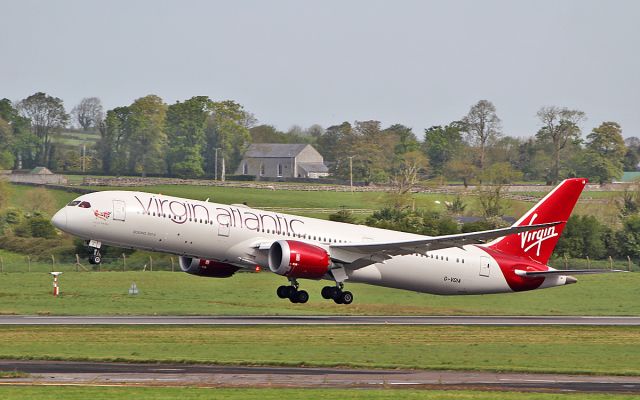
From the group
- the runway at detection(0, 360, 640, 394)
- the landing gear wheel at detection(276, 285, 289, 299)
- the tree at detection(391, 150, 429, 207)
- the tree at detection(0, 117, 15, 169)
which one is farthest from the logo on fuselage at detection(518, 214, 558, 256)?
the tree at detection(0, 117, 15, 169)

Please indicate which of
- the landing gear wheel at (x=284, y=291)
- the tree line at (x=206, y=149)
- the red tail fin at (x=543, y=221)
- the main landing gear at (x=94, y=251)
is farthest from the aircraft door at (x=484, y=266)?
the tree line at (x=206, y=149)

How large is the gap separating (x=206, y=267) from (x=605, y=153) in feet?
450

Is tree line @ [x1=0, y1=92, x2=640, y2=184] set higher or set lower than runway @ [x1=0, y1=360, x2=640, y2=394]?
higher

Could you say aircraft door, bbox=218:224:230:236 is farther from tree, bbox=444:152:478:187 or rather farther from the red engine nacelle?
tree, bbox=444:152:478:187

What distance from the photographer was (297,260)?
185 feet

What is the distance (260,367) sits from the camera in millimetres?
45656

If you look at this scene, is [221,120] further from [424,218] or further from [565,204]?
[565,204]

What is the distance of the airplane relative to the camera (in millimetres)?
54719

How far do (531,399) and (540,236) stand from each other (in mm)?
28980

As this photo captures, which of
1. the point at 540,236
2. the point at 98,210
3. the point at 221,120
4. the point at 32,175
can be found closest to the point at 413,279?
the point at 540,236

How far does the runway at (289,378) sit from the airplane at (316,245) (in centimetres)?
1054

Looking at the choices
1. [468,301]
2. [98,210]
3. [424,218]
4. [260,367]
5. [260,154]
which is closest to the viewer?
[260,367]

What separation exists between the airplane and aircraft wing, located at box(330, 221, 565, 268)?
5 cm

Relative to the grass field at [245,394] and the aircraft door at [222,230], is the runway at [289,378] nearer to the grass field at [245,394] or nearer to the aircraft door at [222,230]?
the grass field at [245,394]
